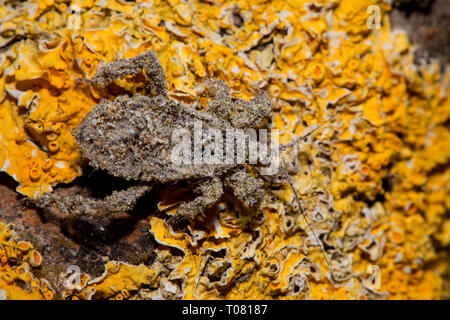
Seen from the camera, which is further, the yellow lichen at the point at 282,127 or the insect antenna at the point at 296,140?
the insect antenna at the point at 296,140

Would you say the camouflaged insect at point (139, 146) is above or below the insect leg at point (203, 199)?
above

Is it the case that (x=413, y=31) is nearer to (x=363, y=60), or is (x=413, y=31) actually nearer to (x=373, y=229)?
(x=363, y=60)

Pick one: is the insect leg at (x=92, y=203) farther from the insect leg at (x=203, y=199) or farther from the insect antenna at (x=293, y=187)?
the insect antenna at (x=293, y=187)

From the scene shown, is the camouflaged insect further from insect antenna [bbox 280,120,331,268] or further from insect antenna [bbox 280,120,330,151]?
insect antenna [bbox 280,120,330,151]

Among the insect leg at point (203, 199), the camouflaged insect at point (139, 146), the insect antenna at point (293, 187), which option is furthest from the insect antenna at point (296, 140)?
the insect leg at point (203, 199)

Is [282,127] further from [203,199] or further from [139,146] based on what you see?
[139,146]

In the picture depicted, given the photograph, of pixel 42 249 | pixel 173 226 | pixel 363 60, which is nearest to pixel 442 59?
pixel 363 60

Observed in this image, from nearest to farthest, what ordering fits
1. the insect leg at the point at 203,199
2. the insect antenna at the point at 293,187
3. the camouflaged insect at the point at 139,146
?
1. the camouflaged insect at the point at 139,146
2. the insect leg at the point at 203,199
3. the insect antenna at the point at 293,187

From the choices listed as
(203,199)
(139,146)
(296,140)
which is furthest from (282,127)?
(139,146)

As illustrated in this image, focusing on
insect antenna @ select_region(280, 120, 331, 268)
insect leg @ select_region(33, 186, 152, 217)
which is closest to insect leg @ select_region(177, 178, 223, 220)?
insect leg @ select_region(33, 186, 152, 217)
